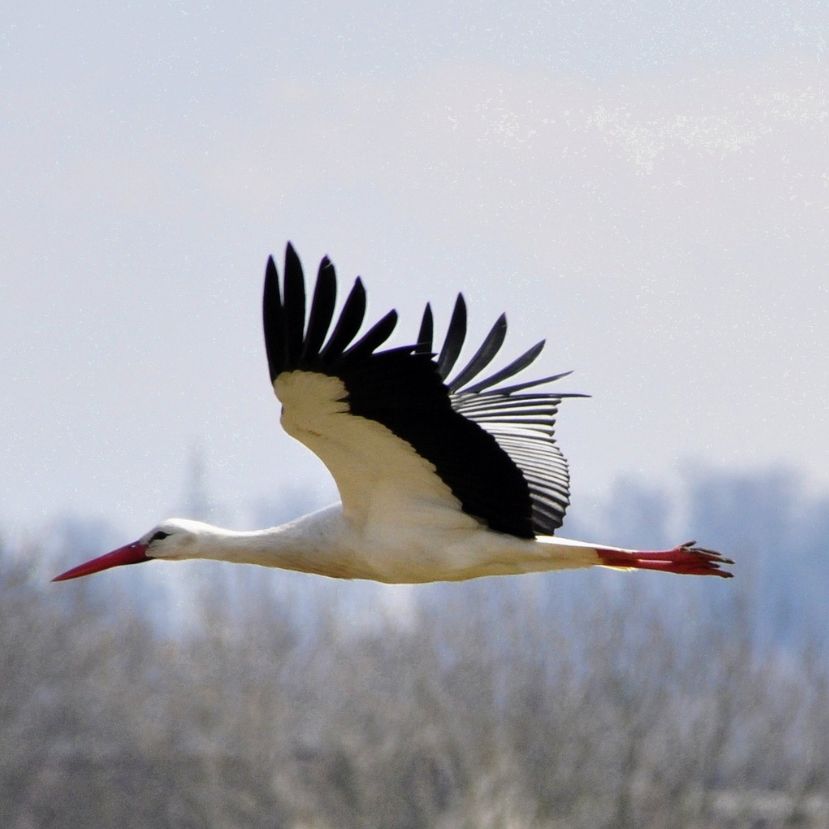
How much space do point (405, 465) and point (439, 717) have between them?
3107 centimetres

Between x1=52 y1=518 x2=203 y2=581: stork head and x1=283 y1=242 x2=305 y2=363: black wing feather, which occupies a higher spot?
x1=283 y1=242 x2=305 y2=363: black wing feather

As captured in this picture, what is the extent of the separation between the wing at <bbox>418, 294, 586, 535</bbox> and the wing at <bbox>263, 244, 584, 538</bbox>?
0.25 m

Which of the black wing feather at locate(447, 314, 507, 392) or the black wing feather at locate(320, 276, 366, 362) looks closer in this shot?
the black wing feather at locate(320, 276, 366, 362)

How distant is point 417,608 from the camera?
163 ft

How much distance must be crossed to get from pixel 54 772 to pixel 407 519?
39.1 metres

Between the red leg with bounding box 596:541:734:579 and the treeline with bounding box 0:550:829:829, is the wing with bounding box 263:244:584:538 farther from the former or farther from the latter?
the treeline with bounding box 0:550:829:829

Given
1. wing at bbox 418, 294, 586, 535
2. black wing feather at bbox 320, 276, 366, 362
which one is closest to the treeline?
wing at bbox 418, 294, 586, 535

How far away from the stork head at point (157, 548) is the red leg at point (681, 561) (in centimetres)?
203

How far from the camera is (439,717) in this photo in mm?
41469

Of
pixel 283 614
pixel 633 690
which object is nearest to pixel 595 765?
pixel 633 690

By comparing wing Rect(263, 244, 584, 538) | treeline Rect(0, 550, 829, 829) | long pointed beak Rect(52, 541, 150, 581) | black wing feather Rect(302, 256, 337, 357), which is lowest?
treeline Rect(0, 550, 829, 829)

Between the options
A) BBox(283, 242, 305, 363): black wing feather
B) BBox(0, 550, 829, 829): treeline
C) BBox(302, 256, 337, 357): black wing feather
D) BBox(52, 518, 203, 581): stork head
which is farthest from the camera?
BBox(0, 550, 829, 829): treeline

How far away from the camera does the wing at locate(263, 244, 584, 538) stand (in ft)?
31.2

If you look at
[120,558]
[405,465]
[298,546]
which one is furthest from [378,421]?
[120,558]
